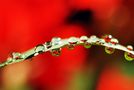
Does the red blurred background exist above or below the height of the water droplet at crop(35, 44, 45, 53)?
above

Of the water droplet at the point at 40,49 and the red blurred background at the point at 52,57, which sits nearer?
the water droplet at the point at 40,49

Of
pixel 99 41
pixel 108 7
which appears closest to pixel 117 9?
pixel 108 7

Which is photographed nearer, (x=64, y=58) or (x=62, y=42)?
(x=62, y=42)

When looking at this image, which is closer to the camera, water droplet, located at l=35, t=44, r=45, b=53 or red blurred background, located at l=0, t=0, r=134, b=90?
water droplet, located at l=35, t=44, r=45, b=53

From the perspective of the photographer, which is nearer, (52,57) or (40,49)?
(40,49)

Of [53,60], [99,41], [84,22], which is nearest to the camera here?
[99,41]

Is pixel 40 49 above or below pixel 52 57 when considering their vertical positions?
below

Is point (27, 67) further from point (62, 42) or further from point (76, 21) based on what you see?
point (62, 42)

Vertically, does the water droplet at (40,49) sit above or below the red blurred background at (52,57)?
below
